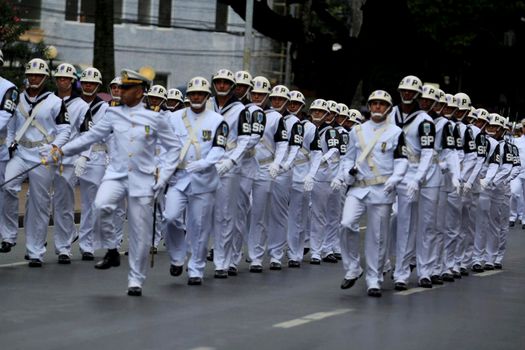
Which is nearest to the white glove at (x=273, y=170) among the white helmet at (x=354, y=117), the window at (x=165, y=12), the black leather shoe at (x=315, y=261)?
the black leather shoe at (x=315, y=261)

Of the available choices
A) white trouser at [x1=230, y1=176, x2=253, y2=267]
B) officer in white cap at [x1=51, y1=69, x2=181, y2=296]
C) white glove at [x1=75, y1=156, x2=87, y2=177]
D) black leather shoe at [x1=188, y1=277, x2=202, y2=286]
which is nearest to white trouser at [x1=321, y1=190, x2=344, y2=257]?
white trouser at [x1=230, y1=176, x2=253, y2=267]

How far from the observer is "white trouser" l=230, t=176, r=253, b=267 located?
17.3m

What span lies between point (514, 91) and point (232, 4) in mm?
17921

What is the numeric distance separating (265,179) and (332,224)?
2604mm

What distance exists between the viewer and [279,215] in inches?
747

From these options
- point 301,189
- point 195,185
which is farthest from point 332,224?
point 195,185

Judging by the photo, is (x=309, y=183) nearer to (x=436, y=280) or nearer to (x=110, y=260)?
(x=436, y=280)

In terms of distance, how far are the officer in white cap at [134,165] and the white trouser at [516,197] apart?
17.4 metres

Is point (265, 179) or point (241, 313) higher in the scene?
point (265, 179)

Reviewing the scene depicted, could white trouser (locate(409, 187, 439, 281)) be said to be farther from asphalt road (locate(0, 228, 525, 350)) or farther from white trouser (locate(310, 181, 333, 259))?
white trouser (locate(310, 181, 333, 259))

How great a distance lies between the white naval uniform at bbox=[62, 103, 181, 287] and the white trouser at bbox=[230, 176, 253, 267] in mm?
2850

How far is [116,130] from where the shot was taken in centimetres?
1443

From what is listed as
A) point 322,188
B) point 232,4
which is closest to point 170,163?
point 322,188

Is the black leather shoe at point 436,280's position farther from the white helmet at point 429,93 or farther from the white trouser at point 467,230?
the white helmet at point 429,93
